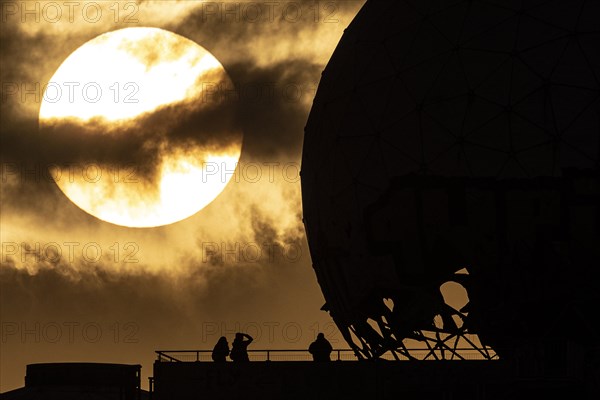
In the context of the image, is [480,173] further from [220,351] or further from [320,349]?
[220,351]

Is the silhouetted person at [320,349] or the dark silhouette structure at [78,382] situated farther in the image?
the dark silhouette structure at [78,382]

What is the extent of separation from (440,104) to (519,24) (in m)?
3.32

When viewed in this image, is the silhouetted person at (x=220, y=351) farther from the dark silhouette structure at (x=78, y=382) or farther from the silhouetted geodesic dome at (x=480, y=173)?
the dark silhouette structure at (x=78, y=382)

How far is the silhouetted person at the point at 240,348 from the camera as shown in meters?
58.1

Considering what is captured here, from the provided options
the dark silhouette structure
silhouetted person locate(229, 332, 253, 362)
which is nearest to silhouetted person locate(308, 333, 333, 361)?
silhouetted person locate(229, 332, 253, 362)

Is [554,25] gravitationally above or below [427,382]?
above

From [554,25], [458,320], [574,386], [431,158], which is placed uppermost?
[554,25]

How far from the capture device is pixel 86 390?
70750 millimetres

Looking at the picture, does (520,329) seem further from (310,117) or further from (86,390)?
(86,390)

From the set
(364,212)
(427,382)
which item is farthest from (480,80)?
(427,382)

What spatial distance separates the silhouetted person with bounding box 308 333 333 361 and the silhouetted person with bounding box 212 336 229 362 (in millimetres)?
2681

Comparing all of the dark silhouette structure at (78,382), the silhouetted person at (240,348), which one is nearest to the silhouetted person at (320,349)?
the silhouetted person at (240,348)

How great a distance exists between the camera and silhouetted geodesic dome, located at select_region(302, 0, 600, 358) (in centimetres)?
5256

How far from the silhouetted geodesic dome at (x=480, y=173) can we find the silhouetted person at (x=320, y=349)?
89.4 inches
